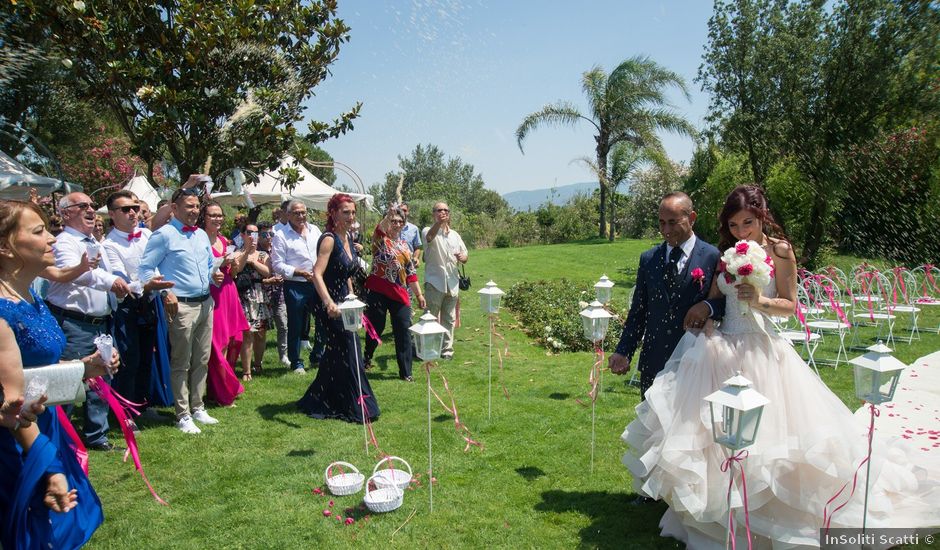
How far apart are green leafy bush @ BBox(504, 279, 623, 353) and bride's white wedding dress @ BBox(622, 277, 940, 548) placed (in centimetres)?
570

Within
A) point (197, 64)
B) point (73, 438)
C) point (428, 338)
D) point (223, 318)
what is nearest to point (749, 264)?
point (428, 338)

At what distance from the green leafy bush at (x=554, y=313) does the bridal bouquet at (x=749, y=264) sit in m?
5.93

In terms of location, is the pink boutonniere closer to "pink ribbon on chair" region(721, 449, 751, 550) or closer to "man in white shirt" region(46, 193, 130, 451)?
"pink ribbon on chair" region(721, 449, 751, 550)

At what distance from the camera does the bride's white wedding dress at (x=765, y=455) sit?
308 centimetres

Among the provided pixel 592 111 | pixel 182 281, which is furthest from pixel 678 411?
pixel 592 111

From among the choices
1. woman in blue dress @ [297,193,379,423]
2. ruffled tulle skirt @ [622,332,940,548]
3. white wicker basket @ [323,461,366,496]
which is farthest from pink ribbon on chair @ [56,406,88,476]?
Answer: ruffled tulle skirt @ [622,332,940,548]

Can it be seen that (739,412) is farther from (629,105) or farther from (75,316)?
(629,105)

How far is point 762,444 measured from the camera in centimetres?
314

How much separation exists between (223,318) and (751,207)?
539 cm

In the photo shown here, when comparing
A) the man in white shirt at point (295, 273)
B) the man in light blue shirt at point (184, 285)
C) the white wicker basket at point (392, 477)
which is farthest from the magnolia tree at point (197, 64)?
the white wicker basket at point (392, 477)

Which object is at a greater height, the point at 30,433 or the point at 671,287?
the point at 671,287

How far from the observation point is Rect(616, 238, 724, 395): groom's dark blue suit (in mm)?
3713

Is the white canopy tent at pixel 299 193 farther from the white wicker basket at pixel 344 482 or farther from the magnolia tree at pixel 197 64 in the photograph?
the white wicker basket at pixel 344 482

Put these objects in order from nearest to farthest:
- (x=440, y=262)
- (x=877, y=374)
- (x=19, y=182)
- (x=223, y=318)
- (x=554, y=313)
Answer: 1. (x=877, y=374)
2. (x=223, y=318)
3. (x=440, y=262)
4. (x=19, y=182)
5. (x=554, y=313)
